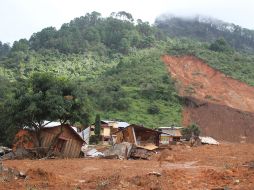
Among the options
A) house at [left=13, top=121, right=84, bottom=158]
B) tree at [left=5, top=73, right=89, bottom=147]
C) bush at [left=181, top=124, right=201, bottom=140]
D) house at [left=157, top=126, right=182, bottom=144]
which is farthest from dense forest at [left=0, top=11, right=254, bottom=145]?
house at [left=157, top=126, right=182, bottom=144]

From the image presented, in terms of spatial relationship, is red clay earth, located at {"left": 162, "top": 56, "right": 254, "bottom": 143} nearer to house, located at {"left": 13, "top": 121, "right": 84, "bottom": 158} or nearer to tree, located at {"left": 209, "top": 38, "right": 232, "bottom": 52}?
tree, located at {"left": 209, "top": 38, "right": 232, "bottom": 52}

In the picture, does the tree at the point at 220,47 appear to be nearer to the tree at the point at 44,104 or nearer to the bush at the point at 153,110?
the bush at the point at 153,110

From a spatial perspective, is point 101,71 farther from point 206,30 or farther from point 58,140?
point 206,30

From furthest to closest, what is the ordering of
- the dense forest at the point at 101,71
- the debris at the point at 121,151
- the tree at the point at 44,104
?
1. the debris at the point at 121,151
2. the dense forest at the point at 101,71
3. the tree at the point at 44,104

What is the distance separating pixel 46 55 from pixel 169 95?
122 ft

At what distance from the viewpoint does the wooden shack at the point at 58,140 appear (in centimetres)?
3269

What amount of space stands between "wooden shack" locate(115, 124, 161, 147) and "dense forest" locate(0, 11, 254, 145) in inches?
148

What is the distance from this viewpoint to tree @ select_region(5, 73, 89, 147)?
96.9 feet

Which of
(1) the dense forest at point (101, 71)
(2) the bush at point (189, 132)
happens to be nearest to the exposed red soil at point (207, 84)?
(1) the dense forest at point (101, 71)

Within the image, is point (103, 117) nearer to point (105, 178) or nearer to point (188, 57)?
point (188, 57)

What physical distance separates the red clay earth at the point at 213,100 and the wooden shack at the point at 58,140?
3117 cm

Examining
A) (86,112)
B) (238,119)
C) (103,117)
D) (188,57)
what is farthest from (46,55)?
(86,112)

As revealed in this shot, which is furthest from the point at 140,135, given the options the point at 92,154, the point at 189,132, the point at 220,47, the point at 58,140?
the point at 220,47

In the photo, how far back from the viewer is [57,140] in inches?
1296
